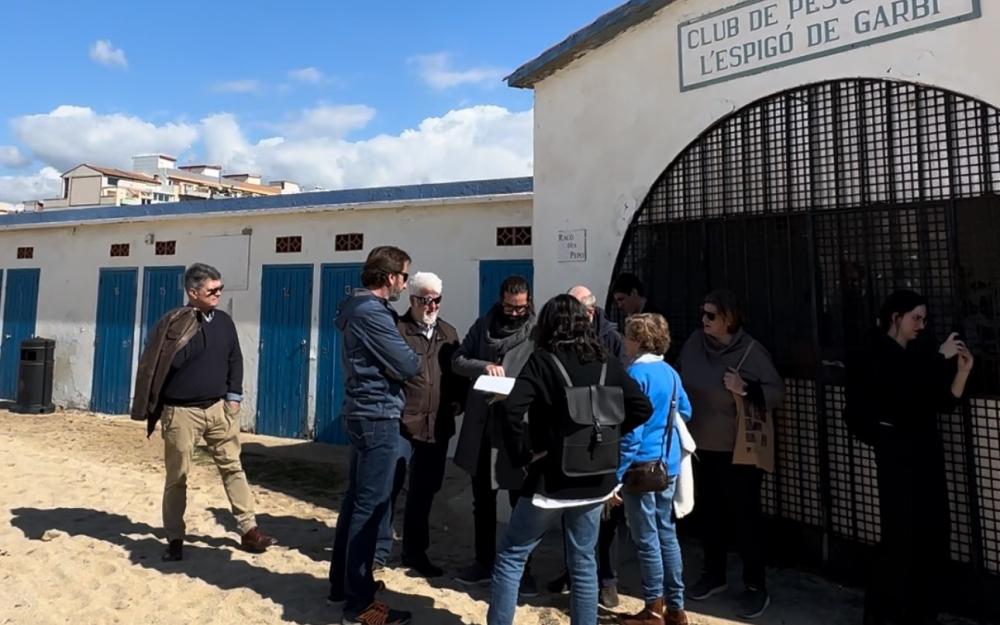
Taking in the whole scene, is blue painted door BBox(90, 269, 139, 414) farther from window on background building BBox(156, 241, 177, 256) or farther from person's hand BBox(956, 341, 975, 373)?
person's hand BBox(956, 341, 975, 373)

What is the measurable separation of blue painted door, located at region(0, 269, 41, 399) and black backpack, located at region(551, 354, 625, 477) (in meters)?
10.8

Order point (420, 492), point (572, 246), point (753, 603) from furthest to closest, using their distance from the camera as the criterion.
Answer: point (572, 246) → point (420, 492) → point (753, 603)

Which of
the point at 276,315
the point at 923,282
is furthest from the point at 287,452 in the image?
the point at 923,282

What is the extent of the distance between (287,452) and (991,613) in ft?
20.8

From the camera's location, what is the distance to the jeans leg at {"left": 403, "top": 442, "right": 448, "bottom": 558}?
3.90m

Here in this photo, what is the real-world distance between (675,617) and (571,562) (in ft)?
2.75

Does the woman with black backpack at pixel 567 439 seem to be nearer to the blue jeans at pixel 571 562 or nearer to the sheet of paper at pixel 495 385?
the blue jeans at pixel 571 562

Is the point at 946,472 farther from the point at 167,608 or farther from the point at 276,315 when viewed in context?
the point at 276,315

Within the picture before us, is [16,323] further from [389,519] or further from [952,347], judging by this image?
[952,347]

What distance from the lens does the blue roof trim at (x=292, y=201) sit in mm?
6977

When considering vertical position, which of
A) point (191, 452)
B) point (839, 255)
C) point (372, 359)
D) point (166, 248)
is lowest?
point (191, 452)

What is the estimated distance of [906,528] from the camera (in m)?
2.97

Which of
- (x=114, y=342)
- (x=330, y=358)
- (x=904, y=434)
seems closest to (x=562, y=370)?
(x=904, y=434)

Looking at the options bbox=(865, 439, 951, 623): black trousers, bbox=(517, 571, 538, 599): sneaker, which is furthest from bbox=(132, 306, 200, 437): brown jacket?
bbox=(865, 439, 951, 623): black trousers
